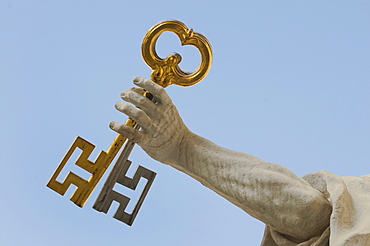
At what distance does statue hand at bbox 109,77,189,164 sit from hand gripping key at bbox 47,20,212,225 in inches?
2.8

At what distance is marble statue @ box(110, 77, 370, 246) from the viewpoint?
7.97 feet

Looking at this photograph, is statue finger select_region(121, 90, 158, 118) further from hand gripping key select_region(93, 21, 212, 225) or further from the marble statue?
hand gripping key select_region(93, 21, 212, 225)

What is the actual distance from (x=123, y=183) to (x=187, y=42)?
0.55m

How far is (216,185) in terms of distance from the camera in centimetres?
262

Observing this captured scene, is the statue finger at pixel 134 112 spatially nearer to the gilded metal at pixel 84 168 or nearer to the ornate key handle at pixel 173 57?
the gilded metal at pixel 84 168

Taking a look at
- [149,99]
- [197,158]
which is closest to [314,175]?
[197,158]

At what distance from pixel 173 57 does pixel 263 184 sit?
0.55 meters

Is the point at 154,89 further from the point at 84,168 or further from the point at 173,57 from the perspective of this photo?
the point at 84,168

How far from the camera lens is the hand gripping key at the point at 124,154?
2602mm

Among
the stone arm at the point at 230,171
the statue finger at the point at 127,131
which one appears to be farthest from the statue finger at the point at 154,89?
the statue finger at the point at 127,131

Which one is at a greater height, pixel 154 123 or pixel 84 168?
pixel 154 123

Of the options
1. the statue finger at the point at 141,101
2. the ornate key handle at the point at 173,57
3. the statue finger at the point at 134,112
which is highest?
the ornate key handle at the point at 173,57

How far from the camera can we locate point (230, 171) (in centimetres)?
→ 258

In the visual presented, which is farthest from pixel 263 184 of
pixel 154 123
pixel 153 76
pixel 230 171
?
pixel 153 76
